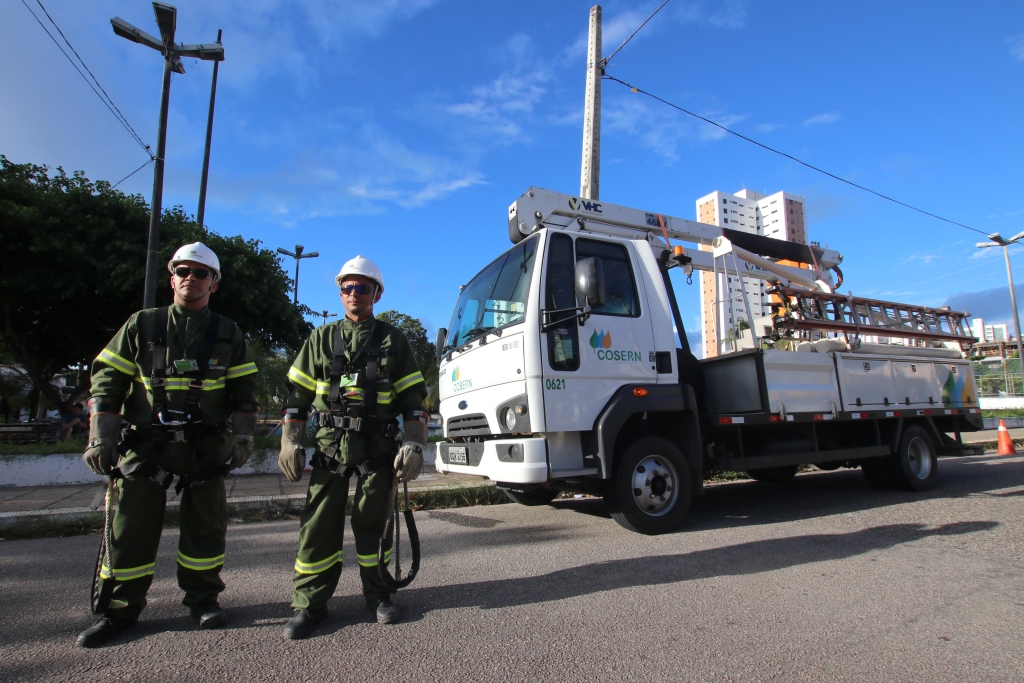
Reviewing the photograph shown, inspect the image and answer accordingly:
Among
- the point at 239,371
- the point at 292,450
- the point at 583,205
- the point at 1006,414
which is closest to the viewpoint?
the point at 292,450

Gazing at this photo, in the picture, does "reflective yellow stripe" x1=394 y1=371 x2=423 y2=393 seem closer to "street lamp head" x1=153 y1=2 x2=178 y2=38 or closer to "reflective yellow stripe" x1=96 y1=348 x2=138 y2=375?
"reflective yellow stripe" x1=96 y1=348 x2=138 y2=375

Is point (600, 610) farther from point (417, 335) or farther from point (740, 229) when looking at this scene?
point (417, 335)

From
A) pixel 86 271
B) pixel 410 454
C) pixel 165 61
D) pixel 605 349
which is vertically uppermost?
pixel 165 61

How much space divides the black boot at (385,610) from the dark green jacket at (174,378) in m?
1.08

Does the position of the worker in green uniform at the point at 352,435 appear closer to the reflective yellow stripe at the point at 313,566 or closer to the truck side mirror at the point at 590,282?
the reflective yellow stripe at the point at 313,566

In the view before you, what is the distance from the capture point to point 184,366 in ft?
9.50

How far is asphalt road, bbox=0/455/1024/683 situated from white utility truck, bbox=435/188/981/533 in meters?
0.66

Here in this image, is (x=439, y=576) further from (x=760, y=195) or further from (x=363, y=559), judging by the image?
(x=760, y=195)

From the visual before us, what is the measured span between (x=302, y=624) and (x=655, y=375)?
3.37 metres

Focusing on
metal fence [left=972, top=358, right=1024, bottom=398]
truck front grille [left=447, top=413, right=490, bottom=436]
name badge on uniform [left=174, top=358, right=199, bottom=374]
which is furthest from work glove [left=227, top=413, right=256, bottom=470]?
metal fence [left=972, top=358, right=1024, bottom=398]

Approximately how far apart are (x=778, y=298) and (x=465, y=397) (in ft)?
11.9

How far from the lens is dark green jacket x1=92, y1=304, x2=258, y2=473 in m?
2.86

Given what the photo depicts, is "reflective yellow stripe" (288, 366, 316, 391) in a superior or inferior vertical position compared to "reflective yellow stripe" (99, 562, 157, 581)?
superior

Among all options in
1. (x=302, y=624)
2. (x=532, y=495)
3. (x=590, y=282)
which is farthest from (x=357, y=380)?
(x=532, y=495)
